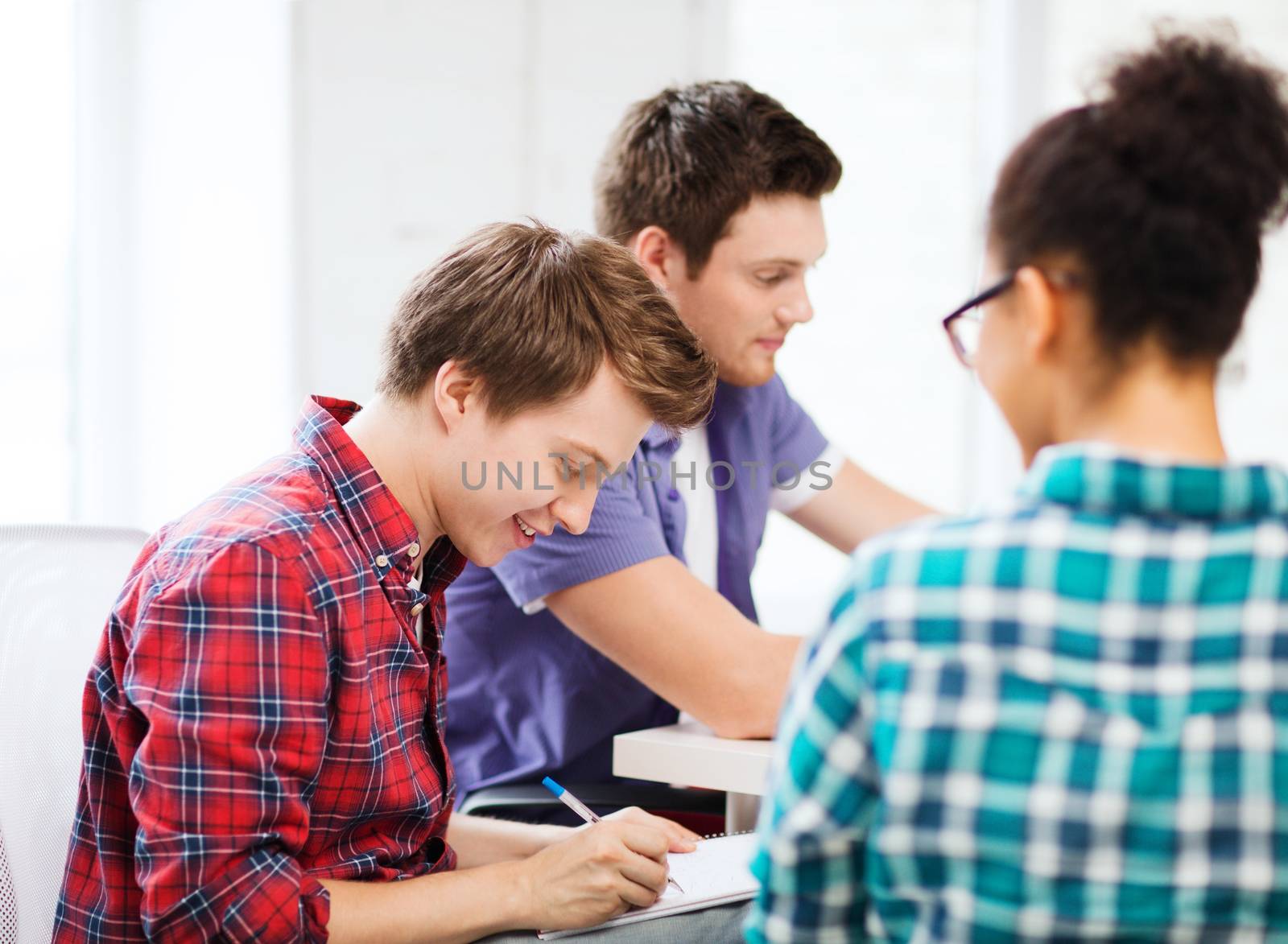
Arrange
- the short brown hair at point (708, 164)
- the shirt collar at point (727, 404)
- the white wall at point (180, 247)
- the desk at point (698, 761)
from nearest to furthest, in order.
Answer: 1. the desk at point (698, 761)
2. the short brown hair at point (708, 164)
3. the shirt collar at point (727, 404)
4. the white wall at point (180, 247)

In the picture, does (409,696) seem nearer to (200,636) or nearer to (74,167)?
(200,636)

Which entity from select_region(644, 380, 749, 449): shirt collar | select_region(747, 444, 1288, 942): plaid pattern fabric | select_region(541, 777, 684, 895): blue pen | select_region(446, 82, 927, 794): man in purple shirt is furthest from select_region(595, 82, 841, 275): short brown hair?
select_region(747, 444, 1288, 942): plaid pattern fabric

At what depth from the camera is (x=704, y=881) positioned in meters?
1.14

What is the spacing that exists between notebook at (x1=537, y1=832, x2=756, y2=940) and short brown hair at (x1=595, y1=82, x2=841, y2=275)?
724 mm

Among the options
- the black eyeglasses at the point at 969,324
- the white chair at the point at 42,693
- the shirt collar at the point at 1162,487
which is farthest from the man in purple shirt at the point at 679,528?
the shirt collar at the point at 1162,487

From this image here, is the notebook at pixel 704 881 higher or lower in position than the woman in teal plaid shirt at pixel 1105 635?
lower

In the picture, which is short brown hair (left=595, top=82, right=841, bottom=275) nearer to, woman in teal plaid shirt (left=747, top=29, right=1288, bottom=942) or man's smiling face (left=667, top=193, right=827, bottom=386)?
man's smiling face (left=667, top=193, right=827, bottom=386)

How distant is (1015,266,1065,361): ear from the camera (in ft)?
2.40

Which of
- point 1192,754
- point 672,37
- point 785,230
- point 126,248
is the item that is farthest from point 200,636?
point 672,37

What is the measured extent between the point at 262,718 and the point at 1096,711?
1.84 feet

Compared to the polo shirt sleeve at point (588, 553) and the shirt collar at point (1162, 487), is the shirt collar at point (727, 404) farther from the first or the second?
the shirt collar at point (1162, 487)

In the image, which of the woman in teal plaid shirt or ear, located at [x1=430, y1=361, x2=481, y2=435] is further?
ear, located at [x1=430, y1=361, x2=481, y2=435]

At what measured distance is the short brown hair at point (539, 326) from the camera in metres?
1.11

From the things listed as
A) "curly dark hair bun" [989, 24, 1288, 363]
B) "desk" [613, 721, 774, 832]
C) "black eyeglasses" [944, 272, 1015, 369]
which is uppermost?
"curly dark hair bun" [989, 24, 1288, 363]
